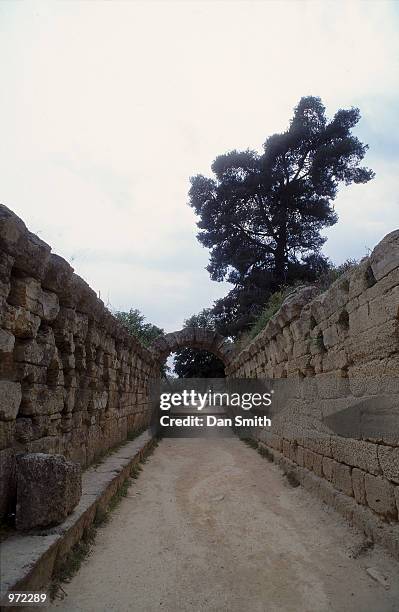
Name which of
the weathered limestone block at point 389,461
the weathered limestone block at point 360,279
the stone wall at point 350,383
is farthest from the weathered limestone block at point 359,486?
the weathered limestone block at point 360,279

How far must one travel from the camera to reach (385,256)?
3.92m

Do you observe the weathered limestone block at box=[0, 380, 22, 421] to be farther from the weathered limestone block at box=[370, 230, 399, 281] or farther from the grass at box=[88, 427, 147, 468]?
the weathered limestone block at box=[370, 230, 399, 281]

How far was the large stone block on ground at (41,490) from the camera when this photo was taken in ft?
10.6

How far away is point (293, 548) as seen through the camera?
414 cm

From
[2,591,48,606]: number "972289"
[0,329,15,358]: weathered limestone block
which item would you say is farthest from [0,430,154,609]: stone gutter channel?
[0,329,15,358]: weathered limestone block

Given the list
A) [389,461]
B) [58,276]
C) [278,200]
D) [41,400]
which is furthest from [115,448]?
[278,200]

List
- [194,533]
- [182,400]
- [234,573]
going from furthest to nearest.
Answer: [182,400] < [194,533] < [234,573]

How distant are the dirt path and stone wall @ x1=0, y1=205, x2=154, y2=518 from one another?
960 millimetres

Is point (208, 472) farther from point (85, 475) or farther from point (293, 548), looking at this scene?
point (293, 548)

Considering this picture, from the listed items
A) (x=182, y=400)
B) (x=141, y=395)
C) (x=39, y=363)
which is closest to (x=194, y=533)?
(x=39, y=363)

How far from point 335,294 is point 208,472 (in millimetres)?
4064

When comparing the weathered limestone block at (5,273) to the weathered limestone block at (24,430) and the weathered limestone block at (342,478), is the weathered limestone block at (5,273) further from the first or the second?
the weathered limestone block at (342,478)

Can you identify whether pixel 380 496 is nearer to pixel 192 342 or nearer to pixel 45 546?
pixel 45 546

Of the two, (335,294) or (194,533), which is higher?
(335,294)
